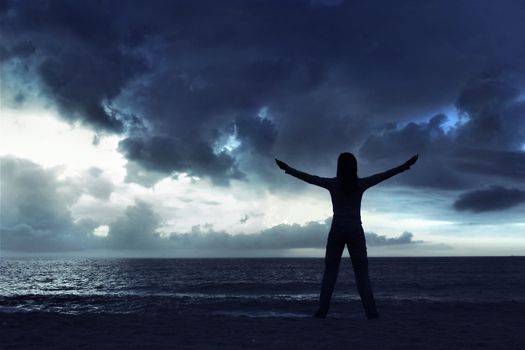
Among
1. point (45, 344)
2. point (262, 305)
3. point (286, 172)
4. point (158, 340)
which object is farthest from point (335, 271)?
point (262, 305)

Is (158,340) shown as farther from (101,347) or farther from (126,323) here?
(126,323)

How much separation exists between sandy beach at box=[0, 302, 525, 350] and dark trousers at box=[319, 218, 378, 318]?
71 centimetres

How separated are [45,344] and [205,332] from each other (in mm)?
2741

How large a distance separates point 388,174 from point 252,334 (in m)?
4.08

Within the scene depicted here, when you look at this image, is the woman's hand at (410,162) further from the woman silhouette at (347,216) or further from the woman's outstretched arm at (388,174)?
the woman silhouette at (347,216)

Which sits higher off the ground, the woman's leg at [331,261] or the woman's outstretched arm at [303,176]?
the woman's outstretched arm at [303,176]

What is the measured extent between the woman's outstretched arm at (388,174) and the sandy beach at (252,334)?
2869 mm

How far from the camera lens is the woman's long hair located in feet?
28.0

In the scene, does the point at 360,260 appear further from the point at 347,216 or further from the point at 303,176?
the point at 303,176

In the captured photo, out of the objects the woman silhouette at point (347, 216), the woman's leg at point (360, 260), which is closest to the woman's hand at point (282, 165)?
the woman silhouette at point (347, 216)

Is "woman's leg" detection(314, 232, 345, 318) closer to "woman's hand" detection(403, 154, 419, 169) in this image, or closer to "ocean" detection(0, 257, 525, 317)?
"woman's hand" detection(403, 154, 419, 169)

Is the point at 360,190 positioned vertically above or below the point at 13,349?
above

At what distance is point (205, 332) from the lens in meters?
8.12

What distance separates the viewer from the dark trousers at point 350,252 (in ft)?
28.7
